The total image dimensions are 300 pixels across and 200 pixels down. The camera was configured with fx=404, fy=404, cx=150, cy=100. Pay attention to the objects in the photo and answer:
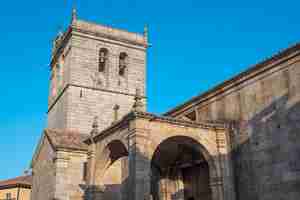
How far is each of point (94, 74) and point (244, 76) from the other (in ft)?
49.0

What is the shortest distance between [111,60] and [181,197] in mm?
13909

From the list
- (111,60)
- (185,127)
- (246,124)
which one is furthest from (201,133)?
(111,60)

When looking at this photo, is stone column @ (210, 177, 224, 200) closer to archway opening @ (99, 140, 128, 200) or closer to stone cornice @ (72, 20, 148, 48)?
archway opening @ (99, 140, 128, 200)

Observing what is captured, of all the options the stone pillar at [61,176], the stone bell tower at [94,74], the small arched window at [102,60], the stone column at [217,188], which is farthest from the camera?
the small arched window at [102,60]

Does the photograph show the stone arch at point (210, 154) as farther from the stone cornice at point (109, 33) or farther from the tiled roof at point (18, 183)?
the tiled roof at point (18, 183)

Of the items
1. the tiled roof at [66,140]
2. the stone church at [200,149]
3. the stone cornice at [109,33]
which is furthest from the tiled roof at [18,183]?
the stone cornice at [109,33]

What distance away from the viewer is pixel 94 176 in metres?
16.8

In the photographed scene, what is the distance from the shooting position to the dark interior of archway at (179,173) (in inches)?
703

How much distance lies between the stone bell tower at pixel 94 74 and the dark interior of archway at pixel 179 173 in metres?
9.01

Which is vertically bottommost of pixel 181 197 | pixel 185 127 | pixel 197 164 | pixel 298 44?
pixel 181 197

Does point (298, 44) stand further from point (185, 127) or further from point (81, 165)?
point (81, 165)

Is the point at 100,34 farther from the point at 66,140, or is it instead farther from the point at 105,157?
the point at 105,157

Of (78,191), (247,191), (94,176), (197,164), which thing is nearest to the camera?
(247,191)

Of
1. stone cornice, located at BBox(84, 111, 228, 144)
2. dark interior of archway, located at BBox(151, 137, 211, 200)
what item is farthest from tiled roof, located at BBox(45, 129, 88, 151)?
dark interior of archway, located at BBox(151, 137, 211, 200)
